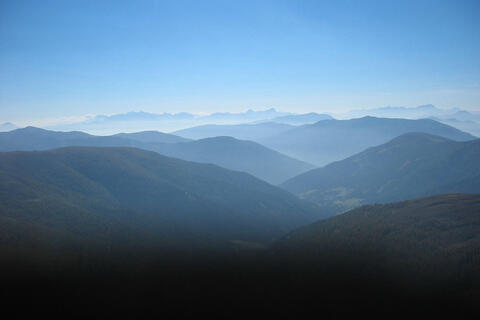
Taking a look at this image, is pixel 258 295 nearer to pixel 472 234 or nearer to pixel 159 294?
Answer: pixel 159 294

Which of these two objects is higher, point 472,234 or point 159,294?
point 472,234

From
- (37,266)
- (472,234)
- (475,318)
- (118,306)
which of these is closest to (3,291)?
(37,266)

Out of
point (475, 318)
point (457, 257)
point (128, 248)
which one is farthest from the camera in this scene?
point (128, 248)

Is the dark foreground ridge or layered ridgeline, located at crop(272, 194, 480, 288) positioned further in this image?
layered ridgeline, located at crop(272, 194, 480, 288)

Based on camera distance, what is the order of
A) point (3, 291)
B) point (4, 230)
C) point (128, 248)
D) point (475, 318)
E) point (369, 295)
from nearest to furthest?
point (475, 318) → point (3, 291) → point (369, 295) → point (4, 230) → point (128, 248)

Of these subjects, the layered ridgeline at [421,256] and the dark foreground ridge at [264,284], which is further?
the layered ridgeline at [421,256]

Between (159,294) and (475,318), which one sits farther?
(159,294)

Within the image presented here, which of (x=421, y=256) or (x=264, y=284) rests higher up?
(x=421, y=256)

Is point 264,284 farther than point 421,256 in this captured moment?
No
